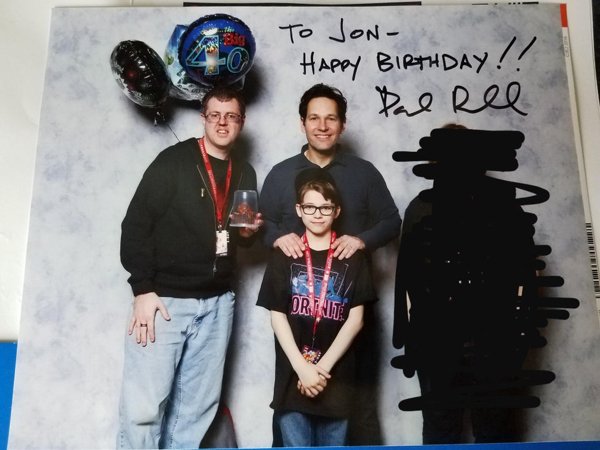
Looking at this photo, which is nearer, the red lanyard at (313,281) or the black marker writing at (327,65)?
the red lanyard at (313,281)

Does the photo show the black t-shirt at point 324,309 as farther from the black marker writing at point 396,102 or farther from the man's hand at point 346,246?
the black marker writing at point 396,102

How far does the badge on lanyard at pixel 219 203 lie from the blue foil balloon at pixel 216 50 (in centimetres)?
15

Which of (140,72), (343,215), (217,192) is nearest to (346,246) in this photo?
(343,215)

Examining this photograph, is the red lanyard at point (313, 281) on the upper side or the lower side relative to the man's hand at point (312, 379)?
upper

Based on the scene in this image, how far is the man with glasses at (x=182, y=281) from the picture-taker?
1.05m

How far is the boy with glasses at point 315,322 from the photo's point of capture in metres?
1.04

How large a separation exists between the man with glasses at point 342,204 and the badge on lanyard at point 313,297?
12 mm

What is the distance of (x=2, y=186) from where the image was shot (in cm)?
112

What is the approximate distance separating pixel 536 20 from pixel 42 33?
1.10 m

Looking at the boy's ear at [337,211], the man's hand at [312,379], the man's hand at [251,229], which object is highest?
the boy's ear at [337,211]

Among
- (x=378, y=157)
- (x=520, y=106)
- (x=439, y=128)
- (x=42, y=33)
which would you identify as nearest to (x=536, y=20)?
(x=520, y=106)

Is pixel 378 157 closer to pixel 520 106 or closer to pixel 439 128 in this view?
pixel 439 128

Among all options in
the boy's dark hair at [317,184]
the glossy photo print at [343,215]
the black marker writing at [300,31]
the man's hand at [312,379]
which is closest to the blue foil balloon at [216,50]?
the glossy photo print at [343,215]

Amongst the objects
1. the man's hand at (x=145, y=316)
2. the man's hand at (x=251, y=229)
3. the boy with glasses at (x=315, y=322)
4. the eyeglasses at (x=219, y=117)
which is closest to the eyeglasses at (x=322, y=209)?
the boy with glasses at (x=315, y=322)
